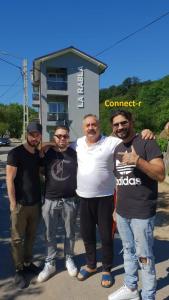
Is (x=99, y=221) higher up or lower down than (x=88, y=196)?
lower down

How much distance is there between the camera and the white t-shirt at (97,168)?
4.07 meters

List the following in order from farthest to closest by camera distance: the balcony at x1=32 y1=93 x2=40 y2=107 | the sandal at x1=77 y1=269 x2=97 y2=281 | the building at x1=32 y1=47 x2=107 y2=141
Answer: the balcony at x1=32 y1=93 x2=40 y2=107 < the building at x1=32 y1=47 x2=107 y2=141 < the sandal at x1=77 y1=269 x2=97 y2=281

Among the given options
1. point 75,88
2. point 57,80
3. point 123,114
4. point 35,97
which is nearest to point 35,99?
point 35,97

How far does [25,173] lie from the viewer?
162 inches

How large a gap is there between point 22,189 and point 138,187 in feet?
4.47

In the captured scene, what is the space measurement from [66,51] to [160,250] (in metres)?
33.2

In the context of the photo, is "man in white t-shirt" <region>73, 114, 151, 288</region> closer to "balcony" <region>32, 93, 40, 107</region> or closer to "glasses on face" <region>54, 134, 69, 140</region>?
"glasses on face" <region>54, 134, 69, 140</region>

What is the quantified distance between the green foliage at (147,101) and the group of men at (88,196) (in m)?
21.5

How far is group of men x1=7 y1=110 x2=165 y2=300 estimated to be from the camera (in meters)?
3.48

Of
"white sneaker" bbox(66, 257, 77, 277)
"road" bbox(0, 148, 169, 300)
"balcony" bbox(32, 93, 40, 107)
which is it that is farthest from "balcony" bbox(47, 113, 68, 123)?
"white sneaker" bbox(66, 257, 77, 277)

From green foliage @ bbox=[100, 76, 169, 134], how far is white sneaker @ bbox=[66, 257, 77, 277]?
A: 2139cm

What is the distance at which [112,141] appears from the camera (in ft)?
13.5

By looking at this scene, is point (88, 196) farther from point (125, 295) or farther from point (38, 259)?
point (38, 259)

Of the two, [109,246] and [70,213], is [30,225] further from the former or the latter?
[109,246]
